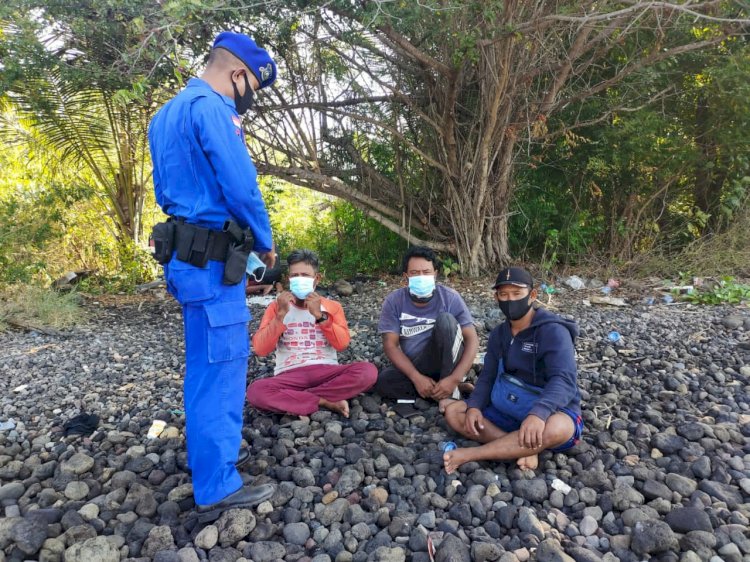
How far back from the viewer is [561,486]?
8.19 feet

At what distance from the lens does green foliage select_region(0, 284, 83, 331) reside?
610cm

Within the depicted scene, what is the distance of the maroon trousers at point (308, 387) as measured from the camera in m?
3.34

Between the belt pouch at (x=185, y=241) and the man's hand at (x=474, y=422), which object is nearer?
the belt pouch at (x=185, y=241)

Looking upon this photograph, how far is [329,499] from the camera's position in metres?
2.47

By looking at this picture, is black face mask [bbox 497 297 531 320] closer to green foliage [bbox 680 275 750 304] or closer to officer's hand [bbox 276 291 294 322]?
officer's hand [bbox 276 291 294 322]

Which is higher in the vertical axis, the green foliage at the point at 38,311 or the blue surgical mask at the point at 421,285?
the blue surgical mask at the point at 421,285

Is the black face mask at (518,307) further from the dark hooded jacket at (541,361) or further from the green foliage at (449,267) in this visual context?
the green foliage at (449,267)

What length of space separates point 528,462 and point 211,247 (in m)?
1.80

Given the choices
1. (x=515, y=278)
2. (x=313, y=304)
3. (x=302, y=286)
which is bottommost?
(x=313, y=304)

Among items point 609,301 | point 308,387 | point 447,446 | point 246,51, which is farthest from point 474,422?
point 609,301

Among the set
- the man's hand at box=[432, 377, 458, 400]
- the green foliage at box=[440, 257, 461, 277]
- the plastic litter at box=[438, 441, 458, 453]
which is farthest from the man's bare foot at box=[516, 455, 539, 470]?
the green foliage at box=[440, 257, 461, 277]

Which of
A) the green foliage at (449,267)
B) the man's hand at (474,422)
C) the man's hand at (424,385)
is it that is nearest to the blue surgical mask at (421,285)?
the man's hand at (424,385)

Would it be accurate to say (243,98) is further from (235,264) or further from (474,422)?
(474,422)

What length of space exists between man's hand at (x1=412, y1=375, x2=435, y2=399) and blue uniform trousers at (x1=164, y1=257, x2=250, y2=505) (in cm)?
Answer: 144
